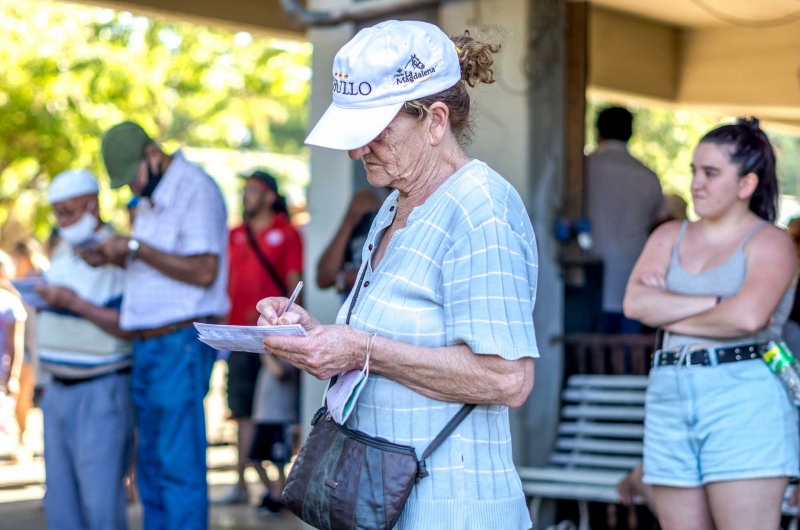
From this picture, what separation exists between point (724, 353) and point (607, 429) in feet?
6.71

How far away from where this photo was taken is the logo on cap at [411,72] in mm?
2184

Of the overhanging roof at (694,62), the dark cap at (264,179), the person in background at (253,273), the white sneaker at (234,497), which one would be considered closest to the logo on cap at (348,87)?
the person in background at (253,273)

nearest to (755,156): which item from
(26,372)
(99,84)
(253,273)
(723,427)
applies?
(723,427)

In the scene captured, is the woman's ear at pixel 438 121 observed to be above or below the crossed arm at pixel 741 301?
above

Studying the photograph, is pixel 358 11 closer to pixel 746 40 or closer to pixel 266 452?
pixel 266 452

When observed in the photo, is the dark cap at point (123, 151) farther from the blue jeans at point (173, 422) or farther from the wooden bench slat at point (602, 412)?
the wooden bench slat at point (602, 412)

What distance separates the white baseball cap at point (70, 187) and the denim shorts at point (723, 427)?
3.04 m

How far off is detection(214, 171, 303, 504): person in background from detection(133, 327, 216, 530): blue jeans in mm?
2222

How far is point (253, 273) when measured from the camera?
23.9ft

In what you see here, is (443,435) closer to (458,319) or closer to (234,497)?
(458,319)

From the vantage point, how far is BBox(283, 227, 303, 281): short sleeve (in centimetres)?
726

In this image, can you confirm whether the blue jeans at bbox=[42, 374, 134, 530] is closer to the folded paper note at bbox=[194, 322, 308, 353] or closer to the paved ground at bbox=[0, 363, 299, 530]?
the paved ground at bbox=[0, 363, 299, 530]

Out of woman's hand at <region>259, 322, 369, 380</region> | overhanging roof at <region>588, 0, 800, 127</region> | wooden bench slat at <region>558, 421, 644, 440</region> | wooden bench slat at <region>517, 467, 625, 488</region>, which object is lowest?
wooden bench slat at <region>517, 467, 625, 488</region>

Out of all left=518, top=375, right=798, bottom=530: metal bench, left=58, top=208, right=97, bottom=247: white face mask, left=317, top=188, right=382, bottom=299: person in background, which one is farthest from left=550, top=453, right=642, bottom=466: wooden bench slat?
left=58, top=208, right=97, bottom=247: white face mask
